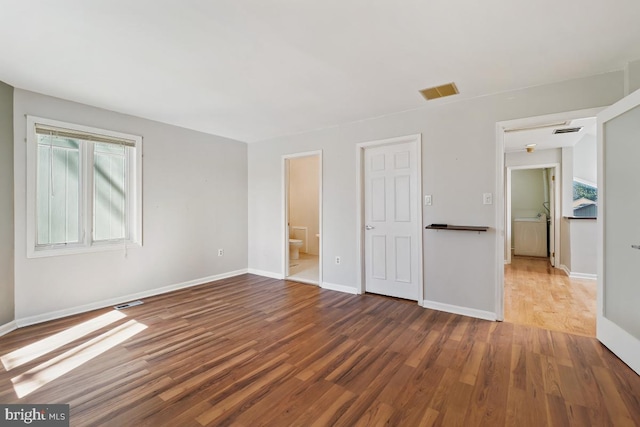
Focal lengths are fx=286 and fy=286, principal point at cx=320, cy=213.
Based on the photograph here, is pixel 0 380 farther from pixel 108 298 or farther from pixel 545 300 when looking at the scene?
pixel 545 300

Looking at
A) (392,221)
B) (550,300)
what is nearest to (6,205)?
(392,221)

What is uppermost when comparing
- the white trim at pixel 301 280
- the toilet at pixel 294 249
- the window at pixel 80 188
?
the window at pixel 80 188

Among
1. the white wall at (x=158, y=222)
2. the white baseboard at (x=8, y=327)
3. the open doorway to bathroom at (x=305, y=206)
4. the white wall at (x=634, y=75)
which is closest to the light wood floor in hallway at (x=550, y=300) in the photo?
the white wall at (x=634, y=75)

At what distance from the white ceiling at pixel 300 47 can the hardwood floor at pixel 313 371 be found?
2.48m

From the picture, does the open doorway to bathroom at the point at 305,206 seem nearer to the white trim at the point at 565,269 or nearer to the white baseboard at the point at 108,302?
the white baseboard at the point at 108,302


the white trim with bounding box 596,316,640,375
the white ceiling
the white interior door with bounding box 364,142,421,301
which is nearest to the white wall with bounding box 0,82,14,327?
the white ceiling

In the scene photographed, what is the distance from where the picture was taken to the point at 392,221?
3.92 m

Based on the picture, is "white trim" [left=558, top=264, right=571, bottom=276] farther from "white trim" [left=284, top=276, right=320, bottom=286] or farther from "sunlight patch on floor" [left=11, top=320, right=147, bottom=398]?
"sunlight patch on floor" [left=11, top=320, right=147, bottom=398]

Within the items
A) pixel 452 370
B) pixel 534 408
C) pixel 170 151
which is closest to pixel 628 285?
pixel 534 408

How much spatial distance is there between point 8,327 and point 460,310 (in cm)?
477

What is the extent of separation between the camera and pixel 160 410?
67.8 inches

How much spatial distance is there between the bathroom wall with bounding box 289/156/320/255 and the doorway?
4.29 m

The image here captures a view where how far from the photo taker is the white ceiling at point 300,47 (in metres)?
1.83

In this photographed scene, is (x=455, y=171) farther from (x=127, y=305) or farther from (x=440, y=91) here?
(x=127, y=305)
